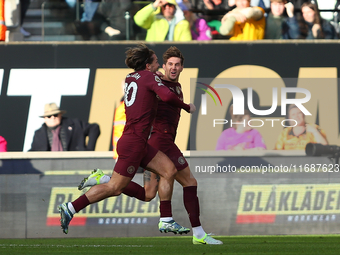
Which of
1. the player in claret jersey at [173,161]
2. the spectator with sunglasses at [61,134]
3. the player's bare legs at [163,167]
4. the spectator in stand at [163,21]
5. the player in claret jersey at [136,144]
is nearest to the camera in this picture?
the player in claret jersey at [136,144]

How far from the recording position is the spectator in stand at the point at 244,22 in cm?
1190

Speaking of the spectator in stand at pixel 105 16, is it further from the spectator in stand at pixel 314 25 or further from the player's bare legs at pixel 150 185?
the player's bare legs at pixel 150 185

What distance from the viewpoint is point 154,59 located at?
278 inches

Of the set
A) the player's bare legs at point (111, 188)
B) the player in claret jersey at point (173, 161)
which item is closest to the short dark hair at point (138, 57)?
the player in claret jersey at point (173, 161)

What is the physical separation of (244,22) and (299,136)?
2.59m

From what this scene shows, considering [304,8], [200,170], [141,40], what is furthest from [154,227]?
[304,8]

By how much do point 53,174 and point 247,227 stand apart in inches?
131

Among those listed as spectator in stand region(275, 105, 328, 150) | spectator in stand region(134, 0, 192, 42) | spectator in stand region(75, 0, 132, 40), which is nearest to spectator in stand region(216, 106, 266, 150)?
spectator in stand region(275, 105, 328, 150)

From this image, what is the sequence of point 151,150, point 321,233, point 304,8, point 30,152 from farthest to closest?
point 304,8 → point 30,152 → point 321,233 → point 151,150

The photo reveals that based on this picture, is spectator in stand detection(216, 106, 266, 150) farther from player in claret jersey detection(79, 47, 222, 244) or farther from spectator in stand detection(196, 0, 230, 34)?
player in claret jersey detection(79, 47, 222, 244)

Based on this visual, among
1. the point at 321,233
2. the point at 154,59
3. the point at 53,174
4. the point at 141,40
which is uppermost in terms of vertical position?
the point at 141,40

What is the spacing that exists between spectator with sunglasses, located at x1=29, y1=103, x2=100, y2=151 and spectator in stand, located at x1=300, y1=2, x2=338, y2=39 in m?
4.47

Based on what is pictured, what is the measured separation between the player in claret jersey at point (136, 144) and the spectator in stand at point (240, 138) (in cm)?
410

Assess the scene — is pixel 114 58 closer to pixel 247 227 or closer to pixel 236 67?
pixel 236 67
